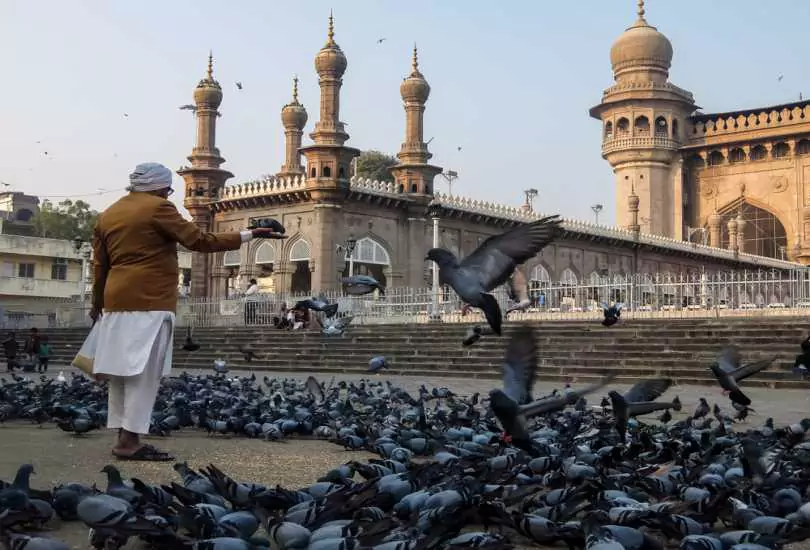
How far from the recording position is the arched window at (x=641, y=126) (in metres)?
43.3

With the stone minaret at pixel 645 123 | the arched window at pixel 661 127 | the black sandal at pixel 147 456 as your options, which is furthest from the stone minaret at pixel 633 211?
the black sandal at pixel 147 456

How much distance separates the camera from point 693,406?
877 cm

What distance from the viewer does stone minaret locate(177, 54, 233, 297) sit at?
28.3 meters

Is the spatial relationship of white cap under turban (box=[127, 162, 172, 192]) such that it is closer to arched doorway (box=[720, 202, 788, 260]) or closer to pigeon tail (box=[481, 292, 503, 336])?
pigeon tail (box=[481, 292, 503, 336])

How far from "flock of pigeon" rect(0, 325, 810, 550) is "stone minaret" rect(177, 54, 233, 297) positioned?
23.5 meters

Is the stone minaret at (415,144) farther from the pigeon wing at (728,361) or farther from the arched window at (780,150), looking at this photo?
the arched window at (780,150)

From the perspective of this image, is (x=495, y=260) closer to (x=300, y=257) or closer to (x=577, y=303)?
(x=577, y=303)

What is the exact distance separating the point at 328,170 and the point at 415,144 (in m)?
3.37

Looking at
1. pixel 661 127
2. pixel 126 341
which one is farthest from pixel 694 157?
pixel 126 341

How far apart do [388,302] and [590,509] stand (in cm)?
1894

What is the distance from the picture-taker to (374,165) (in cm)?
4909

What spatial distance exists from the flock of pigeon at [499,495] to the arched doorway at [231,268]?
22622mm

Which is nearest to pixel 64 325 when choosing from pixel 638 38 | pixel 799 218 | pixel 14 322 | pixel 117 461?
pixel 14 322

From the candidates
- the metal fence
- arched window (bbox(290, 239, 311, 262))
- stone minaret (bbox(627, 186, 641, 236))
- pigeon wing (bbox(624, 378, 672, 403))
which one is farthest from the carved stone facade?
pigeon wing (bbox(624, 378, 672, 403))
